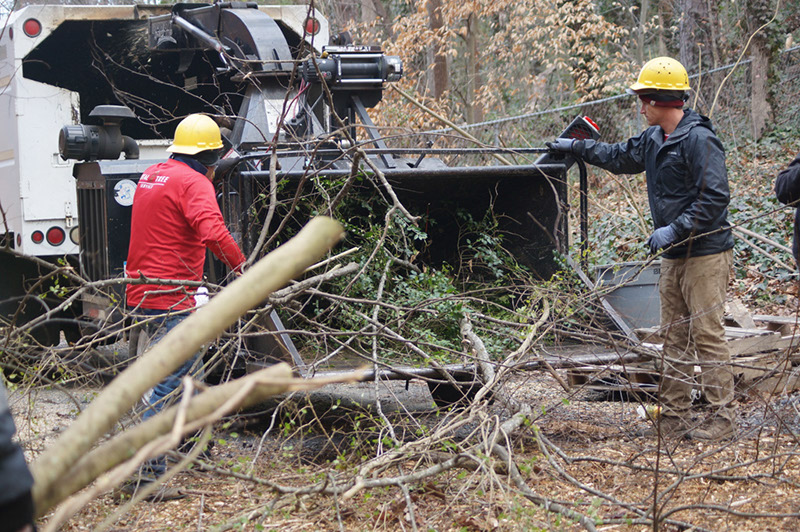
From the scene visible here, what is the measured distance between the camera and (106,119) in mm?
6551

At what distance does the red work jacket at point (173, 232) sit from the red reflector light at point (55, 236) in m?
3.00

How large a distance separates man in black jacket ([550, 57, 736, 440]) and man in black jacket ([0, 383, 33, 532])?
3.82m

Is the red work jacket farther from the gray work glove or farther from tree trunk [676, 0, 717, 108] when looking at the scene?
tree trunk [676, 0, 717, 108]

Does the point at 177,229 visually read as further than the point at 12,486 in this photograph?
Yes

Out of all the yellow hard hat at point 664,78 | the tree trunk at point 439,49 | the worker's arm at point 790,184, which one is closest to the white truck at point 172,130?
the yellow hard hat at point 664,78

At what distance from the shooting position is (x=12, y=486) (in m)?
1.32

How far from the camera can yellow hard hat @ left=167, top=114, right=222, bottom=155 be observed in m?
4.82

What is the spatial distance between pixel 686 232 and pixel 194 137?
9.57ft

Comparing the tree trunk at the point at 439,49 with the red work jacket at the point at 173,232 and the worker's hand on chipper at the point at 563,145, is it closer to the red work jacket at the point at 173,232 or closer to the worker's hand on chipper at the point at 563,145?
the worker's hand on chipper at the point at 563,145

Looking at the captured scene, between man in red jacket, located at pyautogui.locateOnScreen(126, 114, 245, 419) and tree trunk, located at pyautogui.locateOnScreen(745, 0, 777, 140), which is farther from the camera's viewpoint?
tree trunk, located at pyautogui.locateOnScreen(745, 0, 777, 140)

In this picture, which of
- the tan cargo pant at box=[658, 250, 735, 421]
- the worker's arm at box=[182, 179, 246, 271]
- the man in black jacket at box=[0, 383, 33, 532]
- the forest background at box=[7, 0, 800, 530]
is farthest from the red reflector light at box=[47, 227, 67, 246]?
the man in black jacket at box=[0, 383, 33, 532]

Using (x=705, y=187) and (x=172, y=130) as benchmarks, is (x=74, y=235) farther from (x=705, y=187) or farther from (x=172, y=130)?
(x=705, y=187)

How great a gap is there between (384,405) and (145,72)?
14.2 ft

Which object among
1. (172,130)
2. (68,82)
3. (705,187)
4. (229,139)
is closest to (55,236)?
(68,82)
